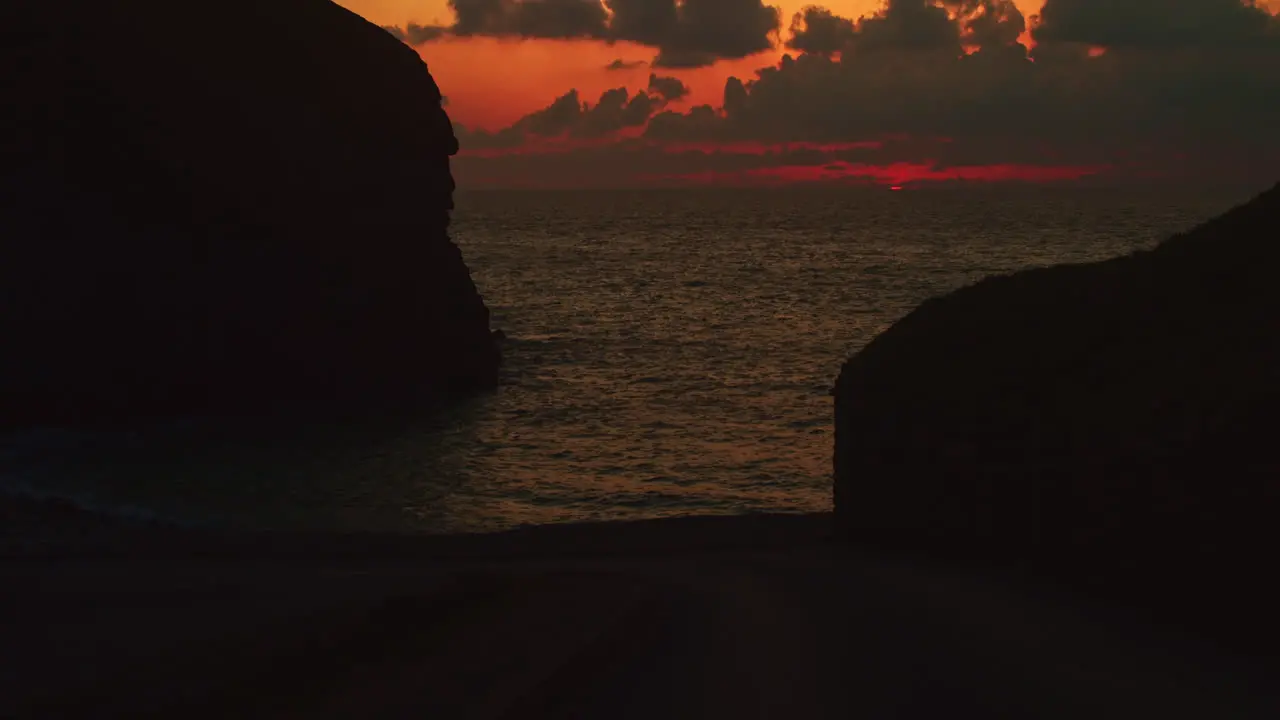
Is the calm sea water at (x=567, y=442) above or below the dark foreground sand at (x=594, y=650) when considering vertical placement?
below

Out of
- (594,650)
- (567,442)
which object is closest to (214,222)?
(567,442)

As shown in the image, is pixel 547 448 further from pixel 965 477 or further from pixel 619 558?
pixel 965 477

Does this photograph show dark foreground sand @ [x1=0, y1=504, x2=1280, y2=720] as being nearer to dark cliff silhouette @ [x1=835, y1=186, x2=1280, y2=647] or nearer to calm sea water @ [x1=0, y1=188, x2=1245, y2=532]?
dark cliff silhouette @ [x1=835, y1=186, x2=1280, y2=647]

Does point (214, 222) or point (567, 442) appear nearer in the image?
point (567, 442)

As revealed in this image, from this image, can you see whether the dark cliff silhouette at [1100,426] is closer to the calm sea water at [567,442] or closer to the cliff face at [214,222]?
the calm sea water at [567,442]

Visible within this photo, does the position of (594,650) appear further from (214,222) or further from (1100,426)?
(214,222)

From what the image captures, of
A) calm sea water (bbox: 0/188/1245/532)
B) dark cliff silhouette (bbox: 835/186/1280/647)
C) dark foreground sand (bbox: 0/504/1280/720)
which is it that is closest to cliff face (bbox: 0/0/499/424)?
Result: calm sea water (bbox: 0/188/1245/532)

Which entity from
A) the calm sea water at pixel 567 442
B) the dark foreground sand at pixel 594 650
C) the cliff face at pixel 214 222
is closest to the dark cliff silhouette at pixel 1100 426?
the dark foreground sand at pixel 594 650

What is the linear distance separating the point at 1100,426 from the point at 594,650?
668 cm

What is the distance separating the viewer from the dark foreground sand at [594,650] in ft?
29.1

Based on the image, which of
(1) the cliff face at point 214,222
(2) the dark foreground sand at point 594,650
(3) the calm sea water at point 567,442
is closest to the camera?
(2) the dark foreground sand at point 594,650

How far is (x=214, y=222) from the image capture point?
1358 inches

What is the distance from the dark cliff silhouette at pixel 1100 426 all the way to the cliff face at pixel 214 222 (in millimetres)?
23568

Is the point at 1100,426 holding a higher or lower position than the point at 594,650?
higher
